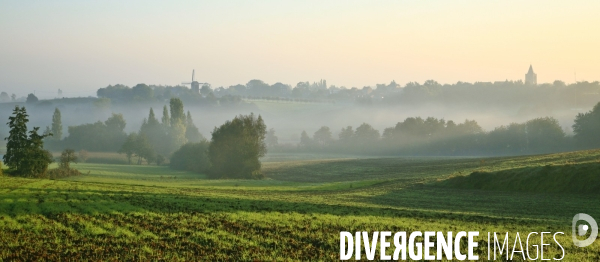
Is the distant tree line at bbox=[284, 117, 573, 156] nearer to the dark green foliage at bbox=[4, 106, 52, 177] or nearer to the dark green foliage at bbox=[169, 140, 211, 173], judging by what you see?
the dark green foliage at bbox=[169, 140, 211, 173]

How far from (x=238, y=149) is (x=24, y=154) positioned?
1631 inches

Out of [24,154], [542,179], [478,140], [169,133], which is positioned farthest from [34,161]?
[478,140]

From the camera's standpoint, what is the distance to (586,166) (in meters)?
56.8

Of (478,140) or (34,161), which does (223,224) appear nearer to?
(34,161)

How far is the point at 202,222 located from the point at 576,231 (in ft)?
63.5

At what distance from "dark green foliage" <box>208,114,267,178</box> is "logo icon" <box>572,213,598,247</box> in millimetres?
78056

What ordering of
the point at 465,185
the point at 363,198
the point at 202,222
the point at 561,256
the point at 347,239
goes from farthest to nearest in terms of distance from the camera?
the point at 465,185, the point at 363,198, the point at 202,222, the point at 347,239, the point at 561,256

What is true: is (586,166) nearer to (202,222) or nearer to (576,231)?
(576,231)

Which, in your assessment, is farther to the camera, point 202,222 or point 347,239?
point 202,222

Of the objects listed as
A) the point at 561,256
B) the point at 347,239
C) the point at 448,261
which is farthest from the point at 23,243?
the point at 561,256

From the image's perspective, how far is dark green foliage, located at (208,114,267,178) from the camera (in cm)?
11125

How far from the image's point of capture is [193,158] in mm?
131625

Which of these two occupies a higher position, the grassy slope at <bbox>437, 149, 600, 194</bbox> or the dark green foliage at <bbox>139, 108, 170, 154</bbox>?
the dark green foliage at <bbox>139, 108, 170, 154</bbox>

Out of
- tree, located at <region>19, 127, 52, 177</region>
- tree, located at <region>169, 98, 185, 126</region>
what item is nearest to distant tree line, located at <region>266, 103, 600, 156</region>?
tree, located at <region>169, 98, 185, 126</region>
